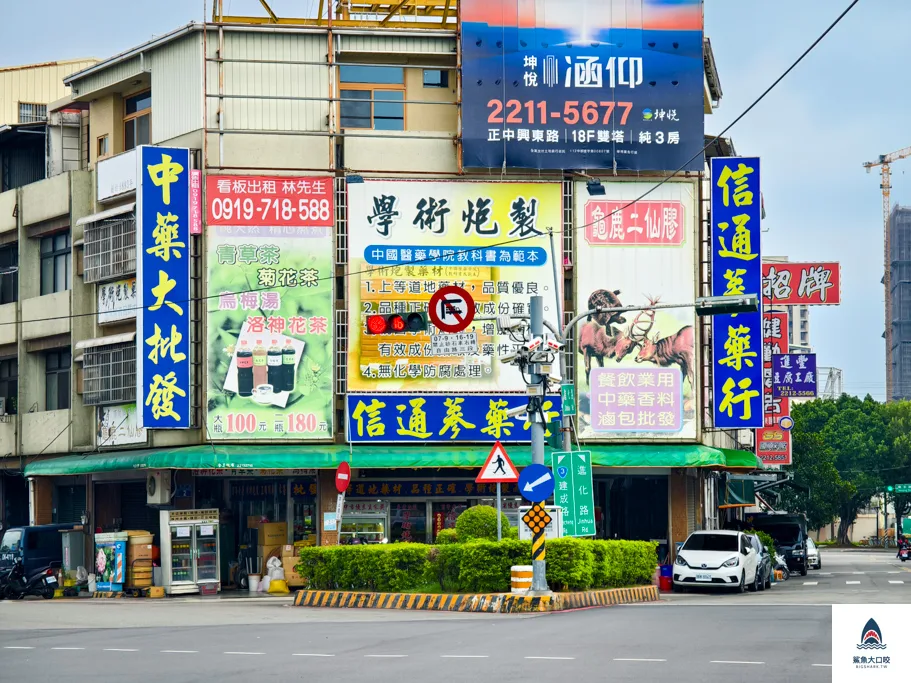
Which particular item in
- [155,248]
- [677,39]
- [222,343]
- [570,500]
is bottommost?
[570,500]

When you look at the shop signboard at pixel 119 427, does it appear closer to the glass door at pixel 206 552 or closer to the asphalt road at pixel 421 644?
the glass door at pixel 206 552

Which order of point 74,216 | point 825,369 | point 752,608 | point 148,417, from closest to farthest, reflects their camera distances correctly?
point 752,608 → point 148,417 → point 74,216 → point 825,369

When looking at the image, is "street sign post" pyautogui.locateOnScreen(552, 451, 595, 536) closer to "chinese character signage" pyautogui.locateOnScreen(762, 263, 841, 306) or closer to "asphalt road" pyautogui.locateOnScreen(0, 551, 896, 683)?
"asphalt road" pyautogui.locateOnScreen(0, 551, 896, 683)

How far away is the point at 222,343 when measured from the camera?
116ft

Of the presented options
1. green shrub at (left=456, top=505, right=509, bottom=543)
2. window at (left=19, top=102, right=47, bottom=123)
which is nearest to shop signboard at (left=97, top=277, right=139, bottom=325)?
green shrub at (left=456, top=505, right=509, bottom=543)

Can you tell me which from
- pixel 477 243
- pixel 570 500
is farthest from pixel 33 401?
pixel 570 500

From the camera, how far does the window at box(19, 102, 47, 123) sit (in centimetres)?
5053

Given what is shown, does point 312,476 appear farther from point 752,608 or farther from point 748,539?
point 752,608

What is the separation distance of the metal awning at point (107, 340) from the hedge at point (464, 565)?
1029cm

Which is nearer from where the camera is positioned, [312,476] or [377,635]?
[377,635]

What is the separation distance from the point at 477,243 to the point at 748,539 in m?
10.8

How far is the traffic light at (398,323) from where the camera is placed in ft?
79.6

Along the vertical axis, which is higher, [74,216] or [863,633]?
[74,216]

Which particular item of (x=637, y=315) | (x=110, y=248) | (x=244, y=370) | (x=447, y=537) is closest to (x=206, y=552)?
(x=244, y=370)
